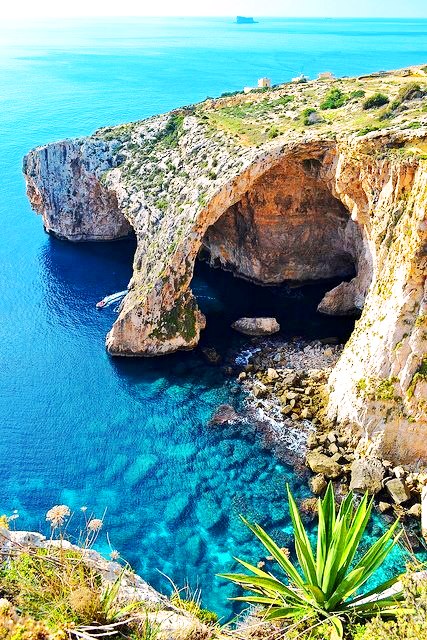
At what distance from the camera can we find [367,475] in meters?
27.3

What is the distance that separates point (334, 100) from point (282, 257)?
45.5ft

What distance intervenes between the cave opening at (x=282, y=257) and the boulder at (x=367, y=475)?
551 inches

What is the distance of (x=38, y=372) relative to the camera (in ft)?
127

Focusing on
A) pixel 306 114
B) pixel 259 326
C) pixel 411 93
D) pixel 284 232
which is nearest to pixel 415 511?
pixel 259 326

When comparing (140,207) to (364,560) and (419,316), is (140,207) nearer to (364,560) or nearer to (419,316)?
(419,316)

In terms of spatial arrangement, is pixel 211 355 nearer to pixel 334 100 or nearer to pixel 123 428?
pixel 123 428

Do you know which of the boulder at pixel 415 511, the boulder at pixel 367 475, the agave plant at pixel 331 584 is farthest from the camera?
the boulder at pixel 367 475

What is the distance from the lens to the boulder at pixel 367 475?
1056 inches

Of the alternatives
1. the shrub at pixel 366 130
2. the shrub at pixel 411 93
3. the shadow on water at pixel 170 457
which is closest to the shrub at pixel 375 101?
the shrub at pixel 411 93

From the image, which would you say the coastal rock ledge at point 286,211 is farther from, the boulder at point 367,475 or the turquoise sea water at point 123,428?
the turquoise sea water at point 123,428

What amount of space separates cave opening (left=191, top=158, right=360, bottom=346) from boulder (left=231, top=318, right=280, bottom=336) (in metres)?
0.82

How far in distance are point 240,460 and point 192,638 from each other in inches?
702

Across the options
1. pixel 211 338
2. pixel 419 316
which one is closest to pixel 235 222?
pixel 211 338

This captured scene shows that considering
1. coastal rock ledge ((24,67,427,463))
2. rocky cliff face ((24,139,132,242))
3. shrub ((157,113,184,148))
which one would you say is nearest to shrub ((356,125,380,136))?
coastal rock ledge ((24,67,427,463))
